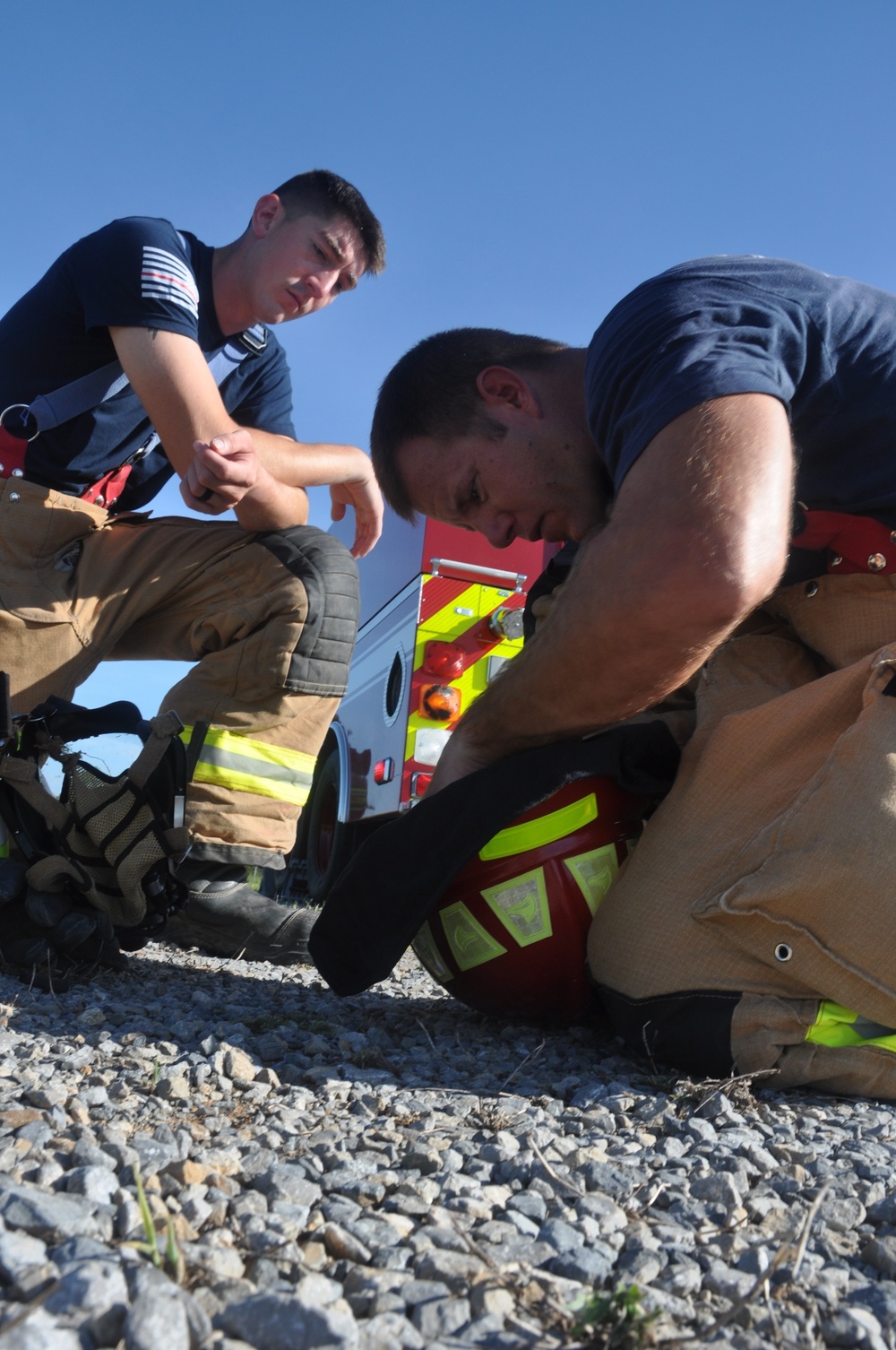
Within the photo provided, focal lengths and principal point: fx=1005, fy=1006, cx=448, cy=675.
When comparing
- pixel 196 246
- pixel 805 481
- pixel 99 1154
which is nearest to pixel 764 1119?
pixel 99 1154

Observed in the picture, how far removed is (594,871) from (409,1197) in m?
0.96

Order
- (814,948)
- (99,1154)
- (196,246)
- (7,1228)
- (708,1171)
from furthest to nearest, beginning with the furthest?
(196,246)
(814,948)
(708,1171)
(99,1154)
(7,1228)

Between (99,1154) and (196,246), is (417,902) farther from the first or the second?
(196,246)

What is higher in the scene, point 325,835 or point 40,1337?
point 40,1337

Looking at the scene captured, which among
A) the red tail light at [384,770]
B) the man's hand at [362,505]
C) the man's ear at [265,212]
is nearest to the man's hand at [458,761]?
the man's hand at [362,505]

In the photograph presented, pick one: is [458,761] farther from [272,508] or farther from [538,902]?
[272,508]

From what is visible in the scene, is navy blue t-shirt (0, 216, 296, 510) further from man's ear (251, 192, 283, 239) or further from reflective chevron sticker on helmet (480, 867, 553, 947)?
reflective chevron sticker on helmet (480, 867, 553, 947)

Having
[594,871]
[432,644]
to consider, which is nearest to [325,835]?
[432,644]

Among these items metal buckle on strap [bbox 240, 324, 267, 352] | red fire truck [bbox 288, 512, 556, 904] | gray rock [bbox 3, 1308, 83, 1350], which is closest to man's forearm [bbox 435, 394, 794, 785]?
gray rock [bbox 3, 1308, 83, 1350]

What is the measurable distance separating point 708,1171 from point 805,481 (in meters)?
1.39

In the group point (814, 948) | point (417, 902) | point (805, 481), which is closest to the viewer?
point (814, 948)

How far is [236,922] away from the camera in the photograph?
8.75 feet

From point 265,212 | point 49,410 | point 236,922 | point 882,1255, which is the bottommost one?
point 236,922

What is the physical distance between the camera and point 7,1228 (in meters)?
0.88
